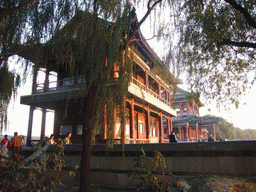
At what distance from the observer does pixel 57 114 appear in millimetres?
14930

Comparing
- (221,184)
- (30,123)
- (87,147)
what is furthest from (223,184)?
(30,123)

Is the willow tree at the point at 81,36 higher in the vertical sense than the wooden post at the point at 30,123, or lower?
higher

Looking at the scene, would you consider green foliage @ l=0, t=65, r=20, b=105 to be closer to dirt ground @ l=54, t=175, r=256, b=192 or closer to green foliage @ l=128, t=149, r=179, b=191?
green foliage @ l=128, t=149, r=179, b=191

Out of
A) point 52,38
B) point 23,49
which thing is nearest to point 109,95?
point 52,38

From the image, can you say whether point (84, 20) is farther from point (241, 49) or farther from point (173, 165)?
point (241, 49)

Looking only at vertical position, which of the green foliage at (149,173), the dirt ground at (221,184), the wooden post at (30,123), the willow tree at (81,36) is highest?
the willow tree at (81,36)

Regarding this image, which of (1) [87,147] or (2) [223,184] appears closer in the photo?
(2) [223,184]

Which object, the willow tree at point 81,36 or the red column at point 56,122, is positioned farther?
the red column at point 56,122

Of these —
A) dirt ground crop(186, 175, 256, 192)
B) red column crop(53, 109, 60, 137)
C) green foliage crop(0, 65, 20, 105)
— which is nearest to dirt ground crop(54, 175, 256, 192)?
dirt ground crop(186, 175, 256, 192)

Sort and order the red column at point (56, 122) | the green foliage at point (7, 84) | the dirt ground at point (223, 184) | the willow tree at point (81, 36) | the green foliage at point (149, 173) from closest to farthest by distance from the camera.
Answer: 1. the green foliage at point (149, 173)
2. the dirt ground at point (223, 184)
3. the willow tree at point (81, 36)
4. the green foliage at point (7, 84)
5. the red column at point (56, 122)

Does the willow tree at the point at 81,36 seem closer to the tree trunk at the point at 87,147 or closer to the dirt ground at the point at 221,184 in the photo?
the tree trunk at the point at 87,147

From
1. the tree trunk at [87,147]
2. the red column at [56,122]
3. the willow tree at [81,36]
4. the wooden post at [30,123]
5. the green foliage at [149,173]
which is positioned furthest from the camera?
the red column at [56,122]

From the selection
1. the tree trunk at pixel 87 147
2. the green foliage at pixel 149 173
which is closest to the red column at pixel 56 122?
the tree trunk at pixel 87 147

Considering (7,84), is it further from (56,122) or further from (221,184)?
(56,122)
